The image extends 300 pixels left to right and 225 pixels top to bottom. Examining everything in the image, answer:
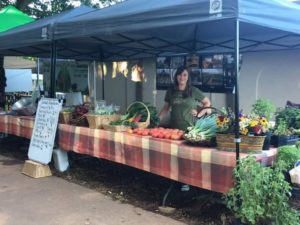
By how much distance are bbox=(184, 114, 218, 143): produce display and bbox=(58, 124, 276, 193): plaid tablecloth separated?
10cm

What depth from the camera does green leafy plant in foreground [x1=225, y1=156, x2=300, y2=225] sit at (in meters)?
3.41

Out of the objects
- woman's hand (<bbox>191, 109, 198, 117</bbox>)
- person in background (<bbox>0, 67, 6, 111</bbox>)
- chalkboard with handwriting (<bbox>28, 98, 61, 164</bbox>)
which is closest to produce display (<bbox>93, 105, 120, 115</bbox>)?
chalkboard with handwriting (<bbox>28, 98, 61, 164</bbox>)

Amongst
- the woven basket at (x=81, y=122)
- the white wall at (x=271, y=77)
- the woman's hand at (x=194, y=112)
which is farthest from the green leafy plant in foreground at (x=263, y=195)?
the white wall at (x=271, y=77)

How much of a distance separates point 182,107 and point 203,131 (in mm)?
1390

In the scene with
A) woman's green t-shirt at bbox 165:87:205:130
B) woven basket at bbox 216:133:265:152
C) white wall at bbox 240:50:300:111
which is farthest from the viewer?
white wall at bbox 240:50:300:111

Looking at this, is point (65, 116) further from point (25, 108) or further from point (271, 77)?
point (271, 77)

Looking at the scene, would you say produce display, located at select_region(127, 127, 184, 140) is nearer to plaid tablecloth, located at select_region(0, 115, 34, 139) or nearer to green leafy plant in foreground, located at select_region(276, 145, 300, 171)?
green leafy plant in foreground, located at select_region(276, 145, 300, 171)

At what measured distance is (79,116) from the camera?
6.25 meters

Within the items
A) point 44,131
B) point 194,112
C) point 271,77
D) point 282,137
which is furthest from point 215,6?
point 271,77

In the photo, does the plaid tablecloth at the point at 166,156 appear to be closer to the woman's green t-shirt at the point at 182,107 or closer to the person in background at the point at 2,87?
the woman's green t-shirt at the point at 182,107

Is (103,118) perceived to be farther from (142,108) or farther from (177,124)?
(177,124)

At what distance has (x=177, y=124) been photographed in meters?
5.57

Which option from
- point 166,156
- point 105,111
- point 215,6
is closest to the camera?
point 215,6

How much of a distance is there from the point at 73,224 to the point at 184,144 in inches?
58.1
